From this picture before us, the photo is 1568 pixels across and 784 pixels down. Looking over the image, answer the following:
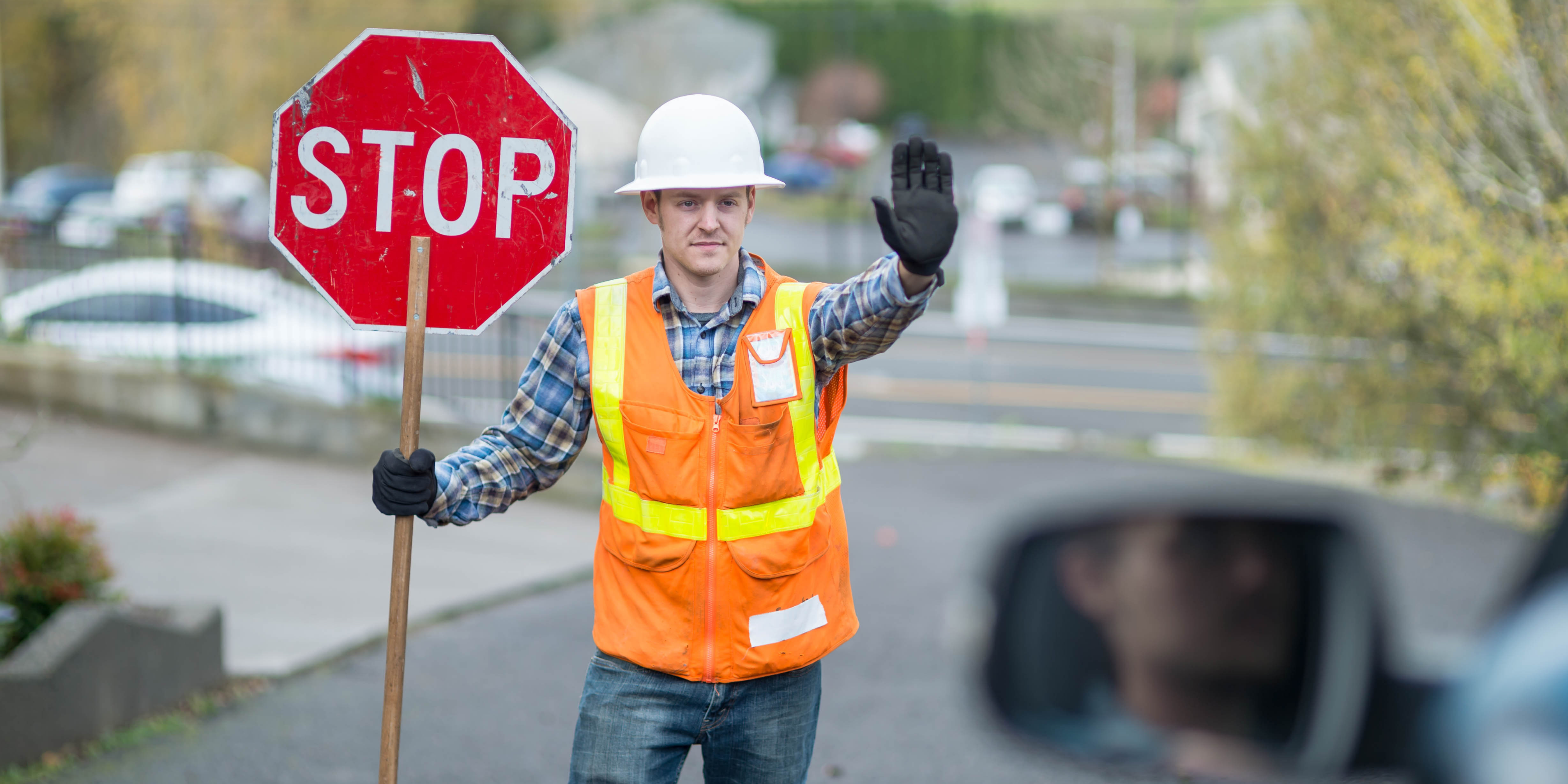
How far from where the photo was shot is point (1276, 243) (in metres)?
12.4

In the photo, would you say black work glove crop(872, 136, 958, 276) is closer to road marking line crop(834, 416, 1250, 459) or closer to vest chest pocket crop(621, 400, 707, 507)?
vest chest pocket crop(621, 400, 707, 507)

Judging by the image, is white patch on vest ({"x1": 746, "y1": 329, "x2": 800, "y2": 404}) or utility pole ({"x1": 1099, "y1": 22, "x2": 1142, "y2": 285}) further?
utility pole ({"x1": 1099, "y1": 22, "x2": 1142, "y2": 285})

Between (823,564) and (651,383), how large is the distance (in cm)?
54

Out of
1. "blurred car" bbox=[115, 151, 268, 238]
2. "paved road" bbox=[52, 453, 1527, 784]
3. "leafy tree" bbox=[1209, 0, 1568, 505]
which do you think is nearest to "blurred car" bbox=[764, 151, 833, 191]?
"blurred car" bbox=[115, 151, 268, 238]

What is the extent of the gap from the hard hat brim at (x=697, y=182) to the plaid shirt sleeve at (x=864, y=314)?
275 millimetres

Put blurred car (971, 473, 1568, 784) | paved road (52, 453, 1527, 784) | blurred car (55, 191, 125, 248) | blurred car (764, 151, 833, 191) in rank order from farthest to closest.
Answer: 1. blurred car (764, 151, 833, 191)
2. blurred car (55, 191, 125, 248)
3. paved road (52, 453, 1527, 784)
4. blurred car (971, 473, 1568, 784)

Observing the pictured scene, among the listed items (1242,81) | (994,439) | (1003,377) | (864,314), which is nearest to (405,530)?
(864,314)

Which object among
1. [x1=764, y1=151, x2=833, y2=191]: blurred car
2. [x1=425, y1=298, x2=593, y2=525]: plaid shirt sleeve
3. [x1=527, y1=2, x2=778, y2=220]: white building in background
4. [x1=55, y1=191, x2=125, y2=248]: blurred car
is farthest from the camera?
[x1=764, y1=151, x2=833, y2=191]: blurred car

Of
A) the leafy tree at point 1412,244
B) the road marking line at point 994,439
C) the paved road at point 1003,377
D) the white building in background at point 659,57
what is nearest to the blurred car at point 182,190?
the white building in background at point 659,57

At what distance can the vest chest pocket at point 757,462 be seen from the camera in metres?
3.06

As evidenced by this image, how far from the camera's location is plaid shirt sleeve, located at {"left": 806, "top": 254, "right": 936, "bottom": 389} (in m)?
3.00

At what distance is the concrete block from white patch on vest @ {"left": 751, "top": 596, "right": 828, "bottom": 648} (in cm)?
310

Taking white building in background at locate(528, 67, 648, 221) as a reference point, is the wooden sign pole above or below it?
below

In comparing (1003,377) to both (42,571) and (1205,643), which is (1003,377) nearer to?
(42,571)
